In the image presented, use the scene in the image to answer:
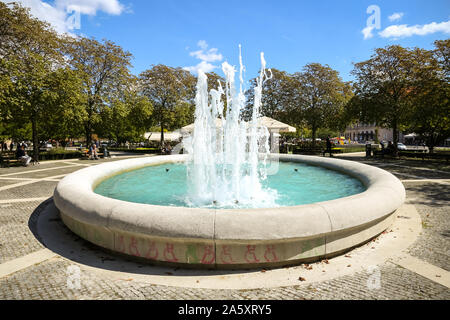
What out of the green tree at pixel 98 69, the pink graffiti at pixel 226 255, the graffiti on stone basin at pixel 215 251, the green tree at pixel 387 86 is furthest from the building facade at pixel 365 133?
the pink graffiti at pixel 226 255

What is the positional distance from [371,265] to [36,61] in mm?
24253

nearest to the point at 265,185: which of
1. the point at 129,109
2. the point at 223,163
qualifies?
the point at 223,163

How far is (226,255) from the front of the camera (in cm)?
373

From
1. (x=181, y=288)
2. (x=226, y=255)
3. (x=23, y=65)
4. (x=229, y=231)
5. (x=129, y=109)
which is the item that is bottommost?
(x=181, y=288)

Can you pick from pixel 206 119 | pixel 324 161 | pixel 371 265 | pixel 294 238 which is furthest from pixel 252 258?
pixel 324 161

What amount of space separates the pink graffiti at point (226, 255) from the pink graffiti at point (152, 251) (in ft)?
3.39

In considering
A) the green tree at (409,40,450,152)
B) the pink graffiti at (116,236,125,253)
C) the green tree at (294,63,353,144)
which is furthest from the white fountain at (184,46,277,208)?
the green tree at (294,63,353,144)

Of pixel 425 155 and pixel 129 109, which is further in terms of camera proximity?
pixel 129 109

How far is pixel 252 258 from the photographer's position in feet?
12.3

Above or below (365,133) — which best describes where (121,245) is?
below

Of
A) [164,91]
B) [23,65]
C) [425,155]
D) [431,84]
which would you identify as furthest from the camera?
[164,91]

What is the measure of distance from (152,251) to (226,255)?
1168mm

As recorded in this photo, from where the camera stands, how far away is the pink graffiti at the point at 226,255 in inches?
146

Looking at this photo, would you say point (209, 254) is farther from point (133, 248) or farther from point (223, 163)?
point (223, 163)
